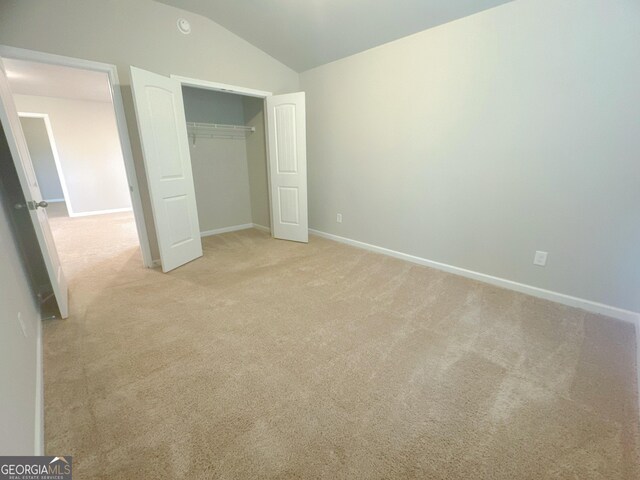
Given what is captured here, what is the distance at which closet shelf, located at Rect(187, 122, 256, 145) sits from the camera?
4.07 m

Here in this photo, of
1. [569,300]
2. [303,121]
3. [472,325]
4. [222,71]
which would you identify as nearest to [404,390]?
[472,325]

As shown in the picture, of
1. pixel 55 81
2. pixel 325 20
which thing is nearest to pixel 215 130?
pixel 325 20

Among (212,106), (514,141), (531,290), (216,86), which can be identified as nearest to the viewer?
(514,141)

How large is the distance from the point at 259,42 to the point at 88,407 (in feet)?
13.2

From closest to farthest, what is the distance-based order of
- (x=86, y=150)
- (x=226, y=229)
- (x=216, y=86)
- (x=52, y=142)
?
(x=216, y=86) < (x=226, y=229) < (x=52, y=142) < (x=86, y=150)

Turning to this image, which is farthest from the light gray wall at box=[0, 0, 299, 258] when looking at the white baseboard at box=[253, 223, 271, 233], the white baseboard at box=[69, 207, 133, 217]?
the white baseboard at box=[69, 207, 133, 217]

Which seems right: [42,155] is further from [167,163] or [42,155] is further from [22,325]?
[22,325]

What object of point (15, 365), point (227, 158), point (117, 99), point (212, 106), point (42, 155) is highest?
point (212, 106)

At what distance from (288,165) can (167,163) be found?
5.06 ft

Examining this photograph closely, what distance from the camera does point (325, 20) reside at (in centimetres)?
287

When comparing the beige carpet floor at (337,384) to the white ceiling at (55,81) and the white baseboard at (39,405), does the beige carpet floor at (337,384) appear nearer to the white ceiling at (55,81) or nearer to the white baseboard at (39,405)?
the white baseboard at (39,405)

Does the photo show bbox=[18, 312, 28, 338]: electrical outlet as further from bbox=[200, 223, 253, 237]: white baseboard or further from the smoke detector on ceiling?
the smoke detector on ceiling

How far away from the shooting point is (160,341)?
1.91 m

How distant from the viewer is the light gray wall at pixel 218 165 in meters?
4.16
